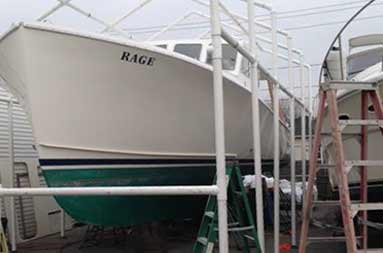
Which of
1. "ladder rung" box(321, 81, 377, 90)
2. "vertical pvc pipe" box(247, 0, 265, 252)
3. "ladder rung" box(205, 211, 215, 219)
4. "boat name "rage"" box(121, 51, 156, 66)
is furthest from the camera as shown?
"boat name "rage"" box(121, 51, 156, 66)

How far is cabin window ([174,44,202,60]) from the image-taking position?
25.0 ft

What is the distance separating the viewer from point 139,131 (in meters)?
5.90

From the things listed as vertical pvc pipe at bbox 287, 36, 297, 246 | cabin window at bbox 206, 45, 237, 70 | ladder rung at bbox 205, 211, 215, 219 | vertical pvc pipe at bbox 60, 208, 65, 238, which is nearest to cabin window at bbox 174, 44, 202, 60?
cabin window at bbox 206, 45, 237, 70

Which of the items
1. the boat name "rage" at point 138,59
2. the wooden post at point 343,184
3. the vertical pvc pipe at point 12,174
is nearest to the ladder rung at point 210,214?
the wooden post at point 343,184

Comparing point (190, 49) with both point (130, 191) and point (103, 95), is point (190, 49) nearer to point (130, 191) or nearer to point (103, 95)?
point (103, 95)

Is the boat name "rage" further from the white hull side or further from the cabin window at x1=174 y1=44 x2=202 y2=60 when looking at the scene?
the cabin window at x1=174 y1=44 x2=202 y2=60

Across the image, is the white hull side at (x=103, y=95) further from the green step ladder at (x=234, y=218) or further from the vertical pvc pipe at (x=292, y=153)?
the green step ladder at (x=234, y=218)

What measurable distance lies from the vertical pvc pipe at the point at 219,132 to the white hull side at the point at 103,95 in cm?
266

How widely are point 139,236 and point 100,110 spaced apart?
201 centimetres

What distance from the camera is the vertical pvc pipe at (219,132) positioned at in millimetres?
2793

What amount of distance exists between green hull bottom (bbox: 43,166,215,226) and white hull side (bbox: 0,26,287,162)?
Answer: 20 centimetres

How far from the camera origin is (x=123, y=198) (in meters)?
5.94

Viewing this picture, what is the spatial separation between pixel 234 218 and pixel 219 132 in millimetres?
2553

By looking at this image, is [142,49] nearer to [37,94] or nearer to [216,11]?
[37,94]
